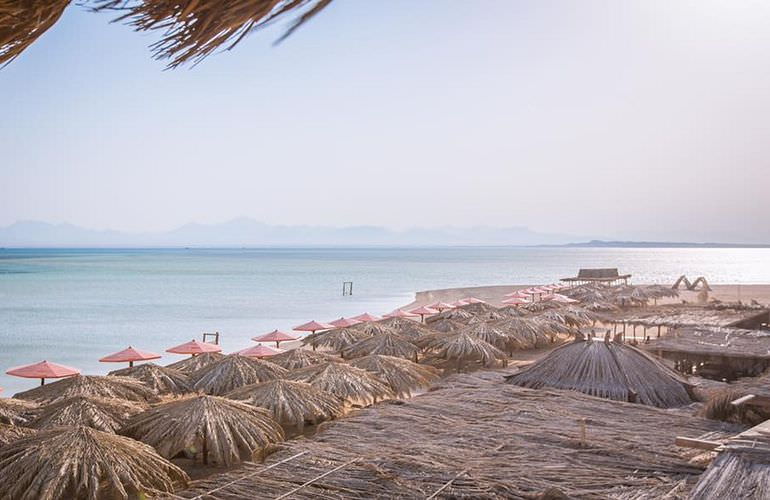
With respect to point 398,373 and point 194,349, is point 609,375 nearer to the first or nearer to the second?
point 398,373

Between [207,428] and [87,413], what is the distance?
5.20 feet

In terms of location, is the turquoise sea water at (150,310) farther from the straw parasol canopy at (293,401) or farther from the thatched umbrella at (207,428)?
the thatched umbrella at (207,428)

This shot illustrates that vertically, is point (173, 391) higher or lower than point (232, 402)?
lower

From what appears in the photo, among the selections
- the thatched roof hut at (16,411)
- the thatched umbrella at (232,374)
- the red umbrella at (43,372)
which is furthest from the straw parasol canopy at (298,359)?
the thatched roof hut at (16,411)

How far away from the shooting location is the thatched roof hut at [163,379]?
9.47 metres

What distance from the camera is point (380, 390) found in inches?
337

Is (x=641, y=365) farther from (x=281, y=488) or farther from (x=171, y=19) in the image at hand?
(x=171, y=19)

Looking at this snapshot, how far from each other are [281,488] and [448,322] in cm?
1166

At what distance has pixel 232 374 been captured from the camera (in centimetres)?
927

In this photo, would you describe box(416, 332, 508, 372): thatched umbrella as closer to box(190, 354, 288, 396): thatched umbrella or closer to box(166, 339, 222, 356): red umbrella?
box(190, 354, 288, 396): thatched umbrella

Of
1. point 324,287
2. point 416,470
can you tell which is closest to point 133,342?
point 416,470

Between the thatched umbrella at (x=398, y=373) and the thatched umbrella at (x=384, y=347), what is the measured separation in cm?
219

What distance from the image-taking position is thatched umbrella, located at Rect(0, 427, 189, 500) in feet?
15.9

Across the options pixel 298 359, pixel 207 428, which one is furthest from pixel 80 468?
pixel 298 359
